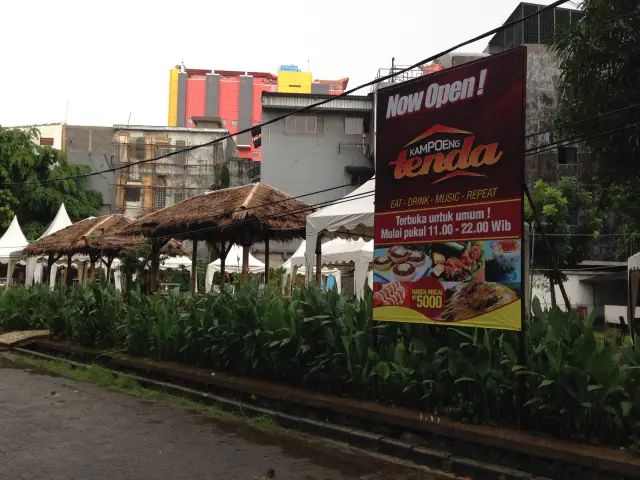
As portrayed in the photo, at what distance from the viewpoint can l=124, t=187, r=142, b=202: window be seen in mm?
45875

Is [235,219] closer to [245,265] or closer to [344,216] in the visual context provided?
[245,265]

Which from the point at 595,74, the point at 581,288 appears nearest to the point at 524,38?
the point at 581,288

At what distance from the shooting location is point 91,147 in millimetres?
46781

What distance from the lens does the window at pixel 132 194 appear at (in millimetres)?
45875

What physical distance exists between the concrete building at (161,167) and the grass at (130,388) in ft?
109

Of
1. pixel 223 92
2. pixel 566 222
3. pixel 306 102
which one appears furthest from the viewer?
pixel 223 92

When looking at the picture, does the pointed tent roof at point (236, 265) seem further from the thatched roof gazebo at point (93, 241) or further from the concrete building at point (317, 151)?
the concrete building at point (317, 151)

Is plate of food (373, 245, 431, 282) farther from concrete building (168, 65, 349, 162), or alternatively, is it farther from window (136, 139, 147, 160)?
concrete building (168, 65, 349, 162)

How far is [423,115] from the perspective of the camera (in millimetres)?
6430

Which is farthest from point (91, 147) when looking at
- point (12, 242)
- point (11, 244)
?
point (11, 244)

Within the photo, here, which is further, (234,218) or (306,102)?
(306,102)

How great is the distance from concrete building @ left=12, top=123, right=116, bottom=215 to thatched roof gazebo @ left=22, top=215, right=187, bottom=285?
2469cm

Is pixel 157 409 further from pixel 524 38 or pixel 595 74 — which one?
pixel 524 38

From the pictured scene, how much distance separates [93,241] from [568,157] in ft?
85.3
